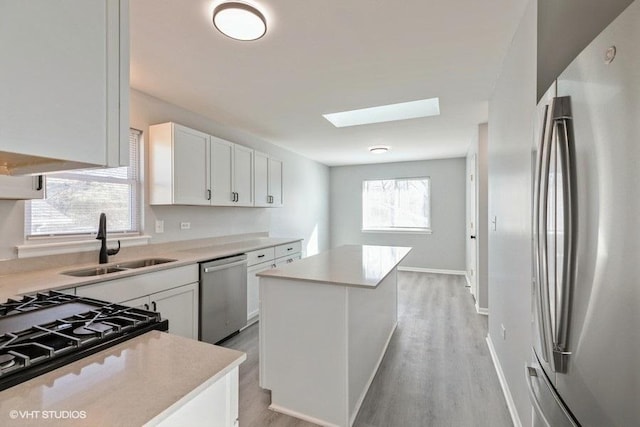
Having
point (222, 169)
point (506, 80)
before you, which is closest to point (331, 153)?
point (222, 169)

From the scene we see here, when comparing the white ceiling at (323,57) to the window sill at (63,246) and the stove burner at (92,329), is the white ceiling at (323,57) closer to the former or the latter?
the window sill at (63,246)

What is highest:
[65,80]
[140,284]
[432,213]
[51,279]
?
[65,80]

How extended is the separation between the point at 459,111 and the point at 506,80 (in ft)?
4.06

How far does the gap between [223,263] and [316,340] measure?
1479 mm

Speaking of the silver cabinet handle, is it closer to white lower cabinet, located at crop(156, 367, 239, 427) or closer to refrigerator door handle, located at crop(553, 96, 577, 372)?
white lower cabinet, located at crop(156, 367, 239, 427)

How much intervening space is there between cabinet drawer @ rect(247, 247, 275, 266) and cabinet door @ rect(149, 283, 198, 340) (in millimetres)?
812

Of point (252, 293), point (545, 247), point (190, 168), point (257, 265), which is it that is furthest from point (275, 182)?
point (545, 247)

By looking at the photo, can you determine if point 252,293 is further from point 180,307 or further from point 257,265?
point 180,307

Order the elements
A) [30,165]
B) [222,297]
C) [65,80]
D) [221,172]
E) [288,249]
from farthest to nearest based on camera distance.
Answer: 1. [288,249]
2. [221,172]
3. [222,297]
4. [30,165]
5. [65,80]

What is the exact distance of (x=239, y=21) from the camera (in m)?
1.76

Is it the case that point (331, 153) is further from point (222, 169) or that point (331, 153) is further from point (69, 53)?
point (69, 53)

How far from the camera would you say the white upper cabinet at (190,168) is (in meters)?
2.91

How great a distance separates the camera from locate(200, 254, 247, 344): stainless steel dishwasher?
2.80m

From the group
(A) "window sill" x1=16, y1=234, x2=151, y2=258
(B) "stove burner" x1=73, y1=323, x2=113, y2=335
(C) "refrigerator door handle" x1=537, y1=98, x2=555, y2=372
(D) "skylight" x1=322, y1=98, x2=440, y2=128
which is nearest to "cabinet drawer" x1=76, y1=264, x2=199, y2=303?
(A) "window sill" x1=16, y1=234, x2=151, y2=258
